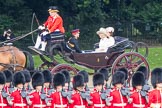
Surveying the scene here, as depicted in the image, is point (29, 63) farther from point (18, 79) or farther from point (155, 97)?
point (155, 97)

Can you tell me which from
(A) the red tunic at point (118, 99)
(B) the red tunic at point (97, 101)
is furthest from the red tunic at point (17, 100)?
(A) the red tunic at point (118, 99)

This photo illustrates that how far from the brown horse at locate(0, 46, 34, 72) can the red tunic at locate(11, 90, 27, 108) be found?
209 inches

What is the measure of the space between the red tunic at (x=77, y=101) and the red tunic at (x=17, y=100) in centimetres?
83

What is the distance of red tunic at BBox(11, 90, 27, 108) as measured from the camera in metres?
13.2

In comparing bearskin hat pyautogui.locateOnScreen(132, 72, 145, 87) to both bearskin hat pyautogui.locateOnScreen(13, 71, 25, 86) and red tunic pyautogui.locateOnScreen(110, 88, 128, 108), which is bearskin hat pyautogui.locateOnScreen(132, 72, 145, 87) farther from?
bearskin hat pyautogui.locateOnScreen(13, 71, 25, 86)

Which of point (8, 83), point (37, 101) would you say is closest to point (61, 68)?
point (8, 83)

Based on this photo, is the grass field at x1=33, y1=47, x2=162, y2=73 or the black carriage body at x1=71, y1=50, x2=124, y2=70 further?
the grass field at x1=33, y1=47, x2=162, y2=73

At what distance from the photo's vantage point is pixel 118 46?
1805 cm

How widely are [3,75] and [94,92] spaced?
1671 millimetres

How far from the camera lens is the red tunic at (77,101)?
12867 millimetres

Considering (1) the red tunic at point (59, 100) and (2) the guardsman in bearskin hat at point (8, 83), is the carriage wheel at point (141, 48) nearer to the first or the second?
(2) the guardsman in bearskin hat at point (8, 83)

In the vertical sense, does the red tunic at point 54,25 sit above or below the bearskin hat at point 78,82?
above

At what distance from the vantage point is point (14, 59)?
1892cm

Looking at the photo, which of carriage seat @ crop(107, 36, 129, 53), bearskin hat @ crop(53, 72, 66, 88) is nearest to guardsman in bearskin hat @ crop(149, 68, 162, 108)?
bearskin hat @ crop(53, 72, 66, 88)
